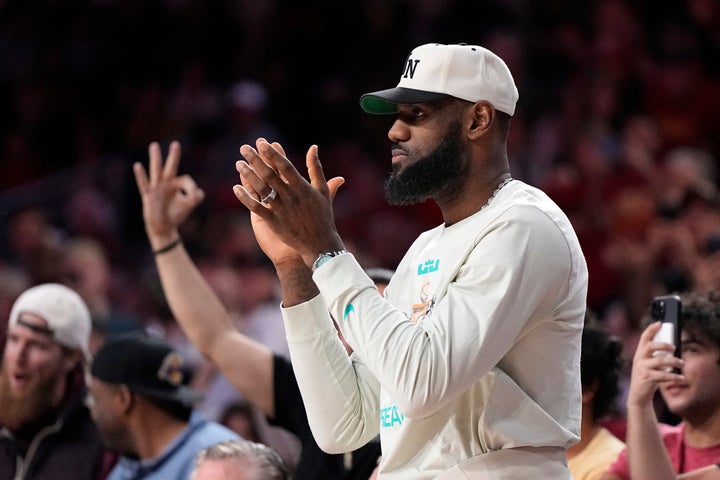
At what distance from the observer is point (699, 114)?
30.0 feet

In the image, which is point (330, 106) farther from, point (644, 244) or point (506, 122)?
point (506, 122)

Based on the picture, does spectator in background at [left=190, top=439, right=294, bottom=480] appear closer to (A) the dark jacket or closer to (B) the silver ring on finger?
(B) the silver ring on finger

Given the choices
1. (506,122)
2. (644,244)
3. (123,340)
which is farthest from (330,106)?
(506,122)

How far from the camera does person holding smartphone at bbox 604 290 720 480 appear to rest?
11.7 ft

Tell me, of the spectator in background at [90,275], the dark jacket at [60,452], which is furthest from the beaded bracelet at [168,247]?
the spectator in background at [90,275]

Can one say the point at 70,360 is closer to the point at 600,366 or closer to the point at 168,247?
the point at 168,247

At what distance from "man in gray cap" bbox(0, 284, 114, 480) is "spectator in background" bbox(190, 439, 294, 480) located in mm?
1582

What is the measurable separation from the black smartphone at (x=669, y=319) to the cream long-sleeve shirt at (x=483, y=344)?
0.71 meters

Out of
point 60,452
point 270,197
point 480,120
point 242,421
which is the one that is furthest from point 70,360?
point 480,120

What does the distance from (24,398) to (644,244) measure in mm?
3998

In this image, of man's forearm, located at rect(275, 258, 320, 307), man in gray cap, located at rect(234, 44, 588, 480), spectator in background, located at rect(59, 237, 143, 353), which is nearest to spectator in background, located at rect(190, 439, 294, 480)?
man in gray cap, located at rect(234, 44, 588, 480)

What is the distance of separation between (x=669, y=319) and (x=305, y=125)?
715 cm

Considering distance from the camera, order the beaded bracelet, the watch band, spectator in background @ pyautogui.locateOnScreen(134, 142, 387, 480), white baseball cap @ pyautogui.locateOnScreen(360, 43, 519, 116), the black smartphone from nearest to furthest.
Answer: the watch band < white baseball cap @ pyautogui.locateOnScreen(360, 43, 519, 116) < the black smartphone < spectator in background @ pyautogui.locateOnScreen(134, 142, 387, 480) < the beaded bracelet

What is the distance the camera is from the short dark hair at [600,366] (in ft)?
13.5
